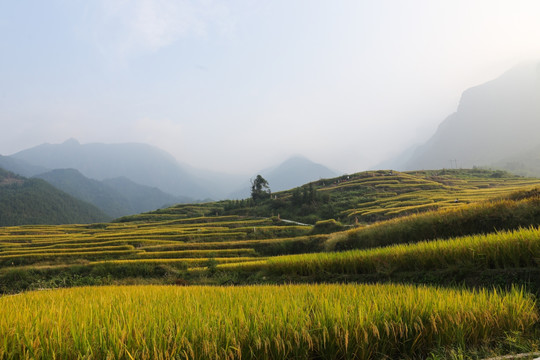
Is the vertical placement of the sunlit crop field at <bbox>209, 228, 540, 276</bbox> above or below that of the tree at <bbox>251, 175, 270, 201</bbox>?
below

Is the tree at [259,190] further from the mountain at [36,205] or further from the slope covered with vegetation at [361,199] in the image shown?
the mountain at [36,205]

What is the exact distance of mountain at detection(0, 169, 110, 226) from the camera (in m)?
125

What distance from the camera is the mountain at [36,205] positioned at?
125 metres

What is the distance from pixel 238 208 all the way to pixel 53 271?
41.5 metres

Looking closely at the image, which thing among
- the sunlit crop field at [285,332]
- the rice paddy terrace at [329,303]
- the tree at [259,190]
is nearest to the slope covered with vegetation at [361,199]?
the tree at [259,190]

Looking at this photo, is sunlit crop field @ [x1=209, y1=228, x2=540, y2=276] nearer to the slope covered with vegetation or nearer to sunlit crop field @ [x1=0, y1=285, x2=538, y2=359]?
sunlit crop field @ [x1=0, y1=285, x2=538, y2=359]

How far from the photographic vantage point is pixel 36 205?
13838 cm

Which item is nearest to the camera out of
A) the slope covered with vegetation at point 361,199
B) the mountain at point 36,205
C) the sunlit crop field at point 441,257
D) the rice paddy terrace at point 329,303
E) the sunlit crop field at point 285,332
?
the sunlit crop field at point 285,332

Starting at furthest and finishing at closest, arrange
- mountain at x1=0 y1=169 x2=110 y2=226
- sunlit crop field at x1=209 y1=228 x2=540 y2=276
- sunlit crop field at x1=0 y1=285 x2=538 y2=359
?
mountain at x1=0 y1=169 x2=110 y2=226
sunlit crop field at x1=209 y1=228 x2=540 y2=276
sunlit crop field at x1=0 y1=285 x2=538 y2=359

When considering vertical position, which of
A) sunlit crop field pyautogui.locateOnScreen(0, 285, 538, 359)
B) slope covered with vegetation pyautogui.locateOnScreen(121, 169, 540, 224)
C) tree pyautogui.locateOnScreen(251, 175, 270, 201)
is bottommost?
slope covered with vegetation pyautogui.locateOnScreen(121, 169, 540, 224)

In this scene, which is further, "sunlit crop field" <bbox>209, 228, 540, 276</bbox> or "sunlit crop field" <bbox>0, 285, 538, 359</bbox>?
"sunlit crop field" <bbox>209, 228, 540, 276</bbox>

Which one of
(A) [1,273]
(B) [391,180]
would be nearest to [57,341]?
(A) [1,273]

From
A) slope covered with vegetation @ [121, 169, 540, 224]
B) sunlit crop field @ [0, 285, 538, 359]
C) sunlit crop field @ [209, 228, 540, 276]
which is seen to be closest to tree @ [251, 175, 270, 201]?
slope covered with vegetation @ [121, 169, 540, 224]

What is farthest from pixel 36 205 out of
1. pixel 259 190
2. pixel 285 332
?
pixel 285 332
